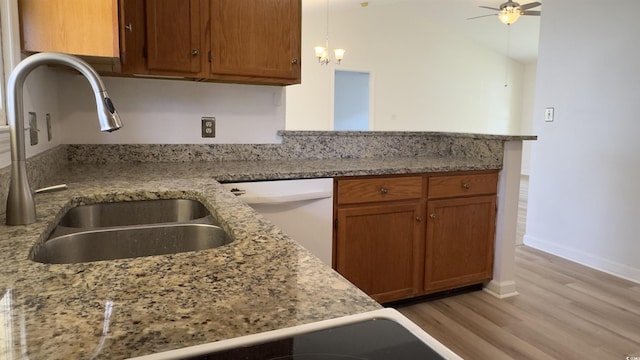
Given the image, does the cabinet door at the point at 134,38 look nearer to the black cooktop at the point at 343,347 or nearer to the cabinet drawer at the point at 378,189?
the cabinet drawer at the point at 378,189

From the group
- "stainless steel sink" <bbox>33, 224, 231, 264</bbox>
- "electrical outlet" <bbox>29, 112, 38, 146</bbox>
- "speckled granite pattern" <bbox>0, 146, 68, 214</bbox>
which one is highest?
"electrical outlet" <bbox>29, 112, 38, 146</bbox>

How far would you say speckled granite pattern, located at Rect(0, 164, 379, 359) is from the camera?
0.51 m

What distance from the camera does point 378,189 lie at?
2307 mm

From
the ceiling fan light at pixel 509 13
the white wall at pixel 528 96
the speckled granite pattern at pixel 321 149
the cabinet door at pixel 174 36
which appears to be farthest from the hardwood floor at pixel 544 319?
the white wall at pixel 528 96

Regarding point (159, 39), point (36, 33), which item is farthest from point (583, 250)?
point (36, 33)

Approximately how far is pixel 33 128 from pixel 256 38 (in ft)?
3.64

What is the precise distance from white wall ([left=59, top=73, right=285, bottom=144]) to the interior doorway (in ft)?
17.2

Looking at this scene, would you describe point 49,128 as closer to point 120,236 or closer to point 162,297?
point 120,236

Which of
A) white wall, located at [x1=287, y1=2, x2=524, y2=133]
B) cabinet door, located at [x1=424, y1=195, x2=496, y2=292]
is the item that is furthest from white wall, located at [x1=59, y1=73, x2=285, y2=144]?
white wall, located at [x1=287, y1=2, x2=524, y2=133]

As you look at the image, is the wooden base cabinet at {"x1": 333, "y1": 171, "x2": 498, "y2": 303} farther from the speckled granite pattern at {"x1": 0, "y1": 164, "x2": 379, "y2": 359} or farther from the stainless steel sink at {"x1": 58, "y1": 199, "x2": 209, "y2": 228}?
the speckled granite pattern at {"x1": 0, "y1": 164, "x2": 379, "y2": 359}

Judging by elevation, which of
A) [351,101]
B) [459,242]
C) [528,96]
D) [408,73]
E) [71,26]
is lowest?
[459,242]

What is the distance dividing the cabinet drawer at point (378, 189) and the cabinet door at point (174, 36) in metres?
0.94

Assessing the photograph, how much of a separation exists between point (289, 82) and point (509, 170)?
1.39m

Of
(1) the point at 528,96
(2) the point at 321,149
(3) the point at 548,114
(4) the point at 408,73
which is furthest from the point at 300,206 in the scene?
(1) the point at 528,96
